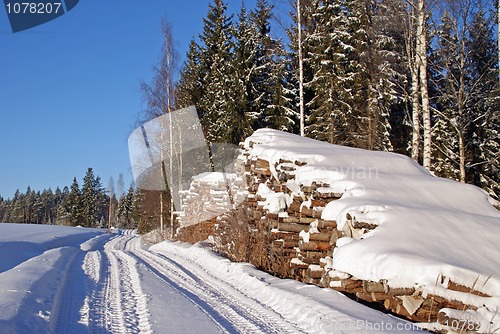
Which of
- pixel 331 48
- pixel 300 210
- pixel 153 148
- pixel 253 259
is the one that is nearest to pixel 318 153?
pixel 300 210

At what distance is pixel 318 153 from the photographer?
8.32 metres

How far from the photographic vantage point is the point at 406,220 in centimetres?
596

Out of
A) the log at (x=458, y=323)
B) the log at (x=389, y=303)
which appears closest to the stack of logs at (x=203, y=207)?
the log at (x=389, y=303)

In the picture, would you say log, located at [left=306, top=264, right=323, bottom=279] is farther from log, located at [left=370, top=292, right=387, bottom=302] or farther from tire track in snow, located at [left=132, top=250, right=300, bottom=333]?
log, located at [left=370, top=292, right=387, bottom=302]

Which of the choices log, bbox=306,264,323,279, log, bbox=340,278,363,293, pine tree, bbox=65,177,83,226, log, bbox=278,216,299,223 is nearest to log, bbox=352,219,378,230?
log, bbox=340,278,363,293

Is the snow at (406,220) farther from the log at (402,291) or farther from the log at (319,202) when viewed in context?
the log at (319,202)

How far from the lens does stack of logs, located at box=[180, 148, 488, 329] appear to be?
488cm

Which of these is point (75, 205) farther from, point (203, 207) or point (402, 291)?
point (402, 291)

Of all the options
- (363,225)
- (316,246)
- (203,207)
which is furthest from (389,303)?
(203,207)

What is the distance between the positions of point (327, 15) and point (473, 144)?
9.62 meters

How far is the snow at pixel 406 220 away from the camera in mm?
4934

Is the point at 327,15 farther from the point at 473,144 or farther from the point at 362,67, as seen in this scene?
the point at 473,144

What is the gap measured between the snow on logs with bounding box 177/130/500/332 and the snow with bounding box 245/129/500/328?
17mm

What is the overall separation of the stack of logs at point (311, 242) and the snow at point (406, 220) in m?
0.11
